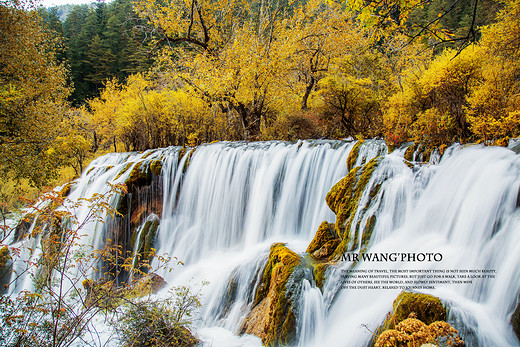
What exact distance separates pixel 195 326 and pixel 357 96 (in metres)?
10.9

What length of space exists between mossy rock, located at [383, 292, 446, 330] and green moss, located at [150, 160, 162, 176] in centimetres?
959

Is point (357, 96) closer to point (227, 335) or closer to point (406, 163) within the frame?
point (406, 163)

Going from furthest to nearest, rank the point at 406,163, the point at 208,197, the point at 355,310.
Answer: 1. the point at 208,197
2. the point at 406,163
3. the point at 355,310

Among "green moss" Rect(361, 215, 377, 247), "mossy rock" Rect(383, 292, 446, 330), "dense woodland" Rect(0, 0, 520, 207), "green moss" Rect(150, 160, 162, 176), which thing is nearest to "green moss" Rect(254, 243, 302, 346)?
"green moss" Rect(361, 215, 377, 247)

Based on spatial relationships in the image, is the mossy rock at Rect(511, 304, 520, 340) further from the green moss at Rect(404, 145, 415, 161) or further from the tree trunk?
the tree trunk

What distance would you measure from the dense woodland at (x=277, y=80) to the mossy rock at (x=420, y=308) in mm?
2968

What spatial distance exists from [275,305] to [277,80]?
36.3ft

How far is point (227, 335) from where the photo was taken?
5.34 metres

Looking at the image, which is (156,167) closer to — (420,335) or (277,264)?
(277,264)

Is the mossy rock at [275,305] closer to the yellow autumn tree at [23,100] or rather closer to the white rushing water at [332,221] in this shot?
the white rushing water at [332,221]

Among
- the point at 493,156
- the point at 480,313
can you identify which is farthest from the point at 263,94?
the point at 480,313

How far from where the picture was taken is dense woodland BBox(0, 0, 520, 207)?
688 cm

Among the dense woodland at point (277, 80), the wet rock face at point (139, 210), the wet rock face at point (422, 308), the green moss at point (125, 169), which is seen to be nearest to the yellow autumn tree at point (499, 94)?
the dense woodland at point (277, 80)

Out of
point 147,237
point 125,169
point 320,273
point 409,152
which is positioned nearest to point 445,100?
point 409,152
